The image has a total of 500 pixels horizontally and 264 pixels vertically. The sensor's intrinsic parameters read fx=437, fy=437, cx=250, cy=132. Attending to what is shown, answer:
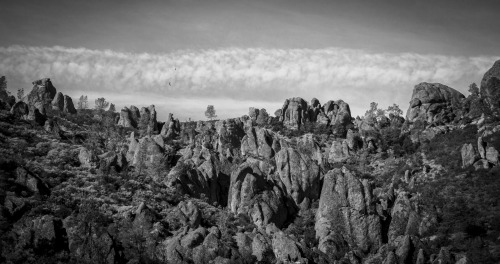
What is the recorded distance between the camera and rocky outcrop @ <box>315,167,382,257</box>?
3270 inches

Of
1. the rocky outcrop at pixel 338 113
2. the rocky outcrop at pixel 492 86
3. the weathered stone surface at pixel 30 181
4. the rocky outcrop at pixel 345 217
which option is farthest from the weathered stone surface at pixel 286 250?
the rocky outcrop at pixel 338 113

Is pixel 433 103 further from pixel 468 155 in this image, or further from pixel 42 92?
pixel 42 92

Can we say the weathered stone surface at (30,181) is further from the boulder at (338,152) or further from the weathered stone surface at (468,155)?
the boulder at (338,152)

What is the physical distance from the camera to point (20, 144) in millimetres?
85938

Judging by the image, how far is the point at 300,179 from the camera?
101750mm

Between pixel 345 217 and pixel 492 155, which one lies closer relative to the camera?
pixel 345 217

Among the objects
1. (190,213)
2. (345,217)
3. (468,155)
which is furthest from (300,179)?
(468,155)

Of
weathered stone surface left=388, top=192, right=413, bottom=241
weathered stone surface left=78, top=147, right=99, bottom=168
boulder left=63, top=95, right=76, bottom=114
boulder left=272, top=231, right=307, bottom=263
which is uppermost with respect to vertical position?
boulder left=63, top=95, right=76, bottom=114

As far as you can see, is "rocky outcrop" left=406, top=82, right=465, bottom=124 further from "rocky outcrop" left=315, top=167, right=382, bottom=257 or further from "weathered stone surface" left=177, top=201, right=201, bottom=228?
"weathered stone surface" left=177, top=201, right=201, bottom=228

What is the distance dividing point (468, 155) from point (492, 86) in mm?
35804

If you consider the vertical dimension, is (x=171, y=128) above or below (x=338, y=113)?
below

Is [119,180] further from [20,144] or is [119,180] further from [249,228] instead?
[249,228]

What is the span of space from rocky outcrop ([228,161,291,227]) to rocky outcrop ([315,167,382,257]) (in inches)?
339

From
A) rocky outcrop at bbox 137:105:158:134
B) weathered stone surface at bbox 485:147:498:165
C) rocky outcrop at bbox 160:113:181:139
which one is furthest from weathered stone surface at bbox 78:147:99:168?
weathered stone surface at bbox 485:147:498:165
